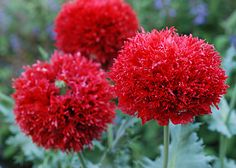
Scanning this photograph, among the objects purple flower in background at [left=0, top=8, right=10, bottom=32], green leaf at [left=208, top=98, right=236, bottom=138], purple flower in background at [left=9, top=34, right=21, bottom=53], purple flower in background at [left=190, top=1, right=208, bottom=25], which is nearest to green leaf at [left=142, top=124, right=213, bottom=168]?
green leaf at [left=208, top=98, right=236, bottom=138]

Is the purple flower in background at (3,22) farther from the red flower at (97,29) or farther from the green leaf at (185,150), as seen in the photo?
the green leaf at (185,150)

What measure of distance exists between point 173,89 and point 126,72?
0.14 meters

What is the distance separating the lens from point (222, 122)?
202cm

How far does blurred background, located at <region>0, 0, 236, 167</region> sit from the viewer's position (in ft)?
8.19

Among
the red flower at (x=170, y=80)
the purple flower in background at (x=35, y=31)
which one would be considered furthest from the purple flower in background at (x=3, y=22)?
the red flower at (x=170, y=80)

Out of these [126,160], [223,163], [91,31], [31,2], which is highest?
[31,2]

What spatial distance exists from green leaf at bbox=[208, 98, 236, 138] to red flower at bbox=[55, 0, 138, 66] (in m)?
0.48

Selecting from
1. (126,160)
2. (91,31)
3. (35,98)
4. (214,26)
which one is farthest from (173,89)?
(214,26)

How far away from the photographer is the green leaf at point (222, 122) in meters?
Result: 1.92

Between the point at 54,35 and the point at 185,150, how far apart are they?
7.08 ft

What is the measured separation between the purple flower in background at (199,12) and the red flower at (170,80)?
192 centimetres

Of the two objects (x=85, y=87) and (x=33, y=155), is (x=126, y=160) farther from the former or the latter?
(x=85, y=87)

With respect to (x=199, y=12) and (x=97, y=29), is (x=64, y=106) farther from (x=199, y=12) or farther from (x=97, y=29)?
(x=199, y=12)

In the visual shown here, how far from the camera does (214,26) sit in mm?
3521
